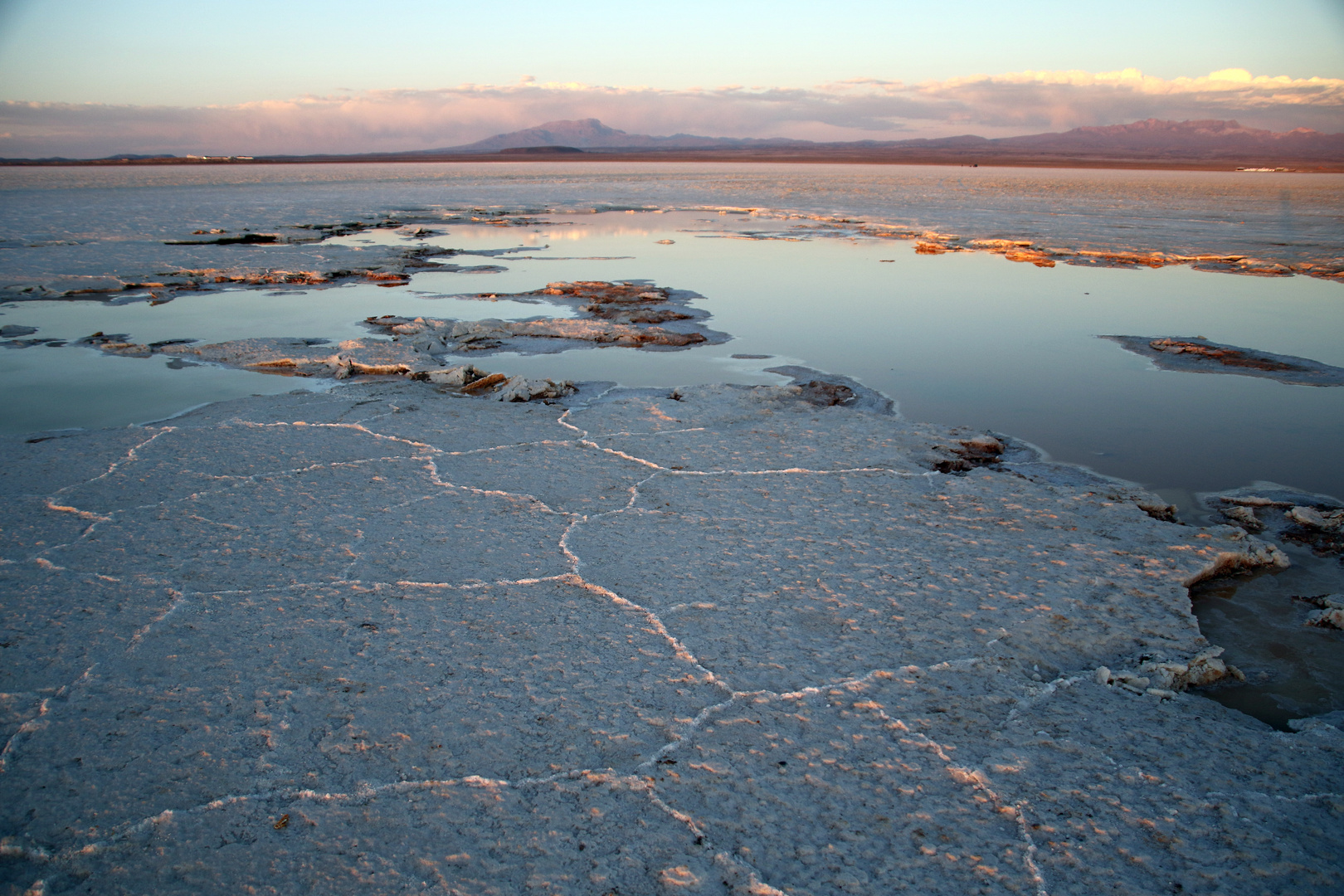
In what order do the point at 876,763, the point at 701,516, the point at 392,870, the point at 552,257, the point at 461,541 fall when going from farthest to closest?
1. the point at 552,257
2. the point at 701,516
3. the point at 461,541
4. the point at 876,763
5. the point at 392,870

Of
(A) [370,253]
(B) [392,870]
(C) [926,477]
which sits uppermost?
(A) [370,253]

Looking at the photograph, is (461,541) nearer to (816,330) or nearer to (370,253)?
(816,330)

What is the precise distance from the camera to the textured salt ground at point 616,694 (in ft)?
5.93

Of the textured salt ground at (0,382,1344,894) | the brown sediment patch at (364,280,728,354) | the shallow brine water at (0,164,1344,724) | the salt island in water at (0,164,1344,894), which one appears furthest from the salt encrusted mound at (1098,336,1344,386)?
the brown sediment patch at (364,280,728,354)

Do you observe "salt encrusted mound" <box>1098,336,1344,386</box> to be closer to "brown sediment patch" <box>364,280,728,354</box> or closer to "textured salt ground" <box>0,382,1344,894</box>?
"textured salt ground" <box>0,382,1344,894</box>

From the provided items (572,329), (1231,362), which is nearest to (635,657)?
(572,329)

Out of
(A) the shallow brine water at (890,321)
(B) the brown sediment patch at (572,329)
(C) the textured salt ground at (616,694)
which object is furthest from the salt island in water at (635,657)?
(B) the brown sediment patch at (572,329)

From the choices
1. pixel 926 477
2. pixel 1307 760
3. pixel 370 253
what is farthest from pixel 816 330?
pixel 370 253

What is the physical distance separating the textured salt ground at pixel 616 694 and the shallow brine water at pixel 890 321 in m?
0.66

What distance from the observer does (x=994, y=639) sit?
104 inches

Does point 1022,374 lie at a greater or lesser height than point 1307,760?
greater

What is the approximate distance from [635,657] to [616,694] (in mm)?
194

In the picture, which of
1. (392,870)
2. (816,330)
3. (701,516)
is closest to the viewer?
(392,870)

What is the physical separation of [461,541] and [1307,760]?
2.97 meters
